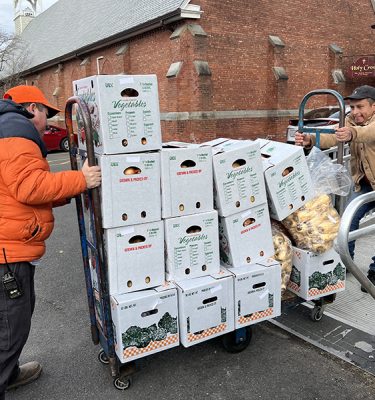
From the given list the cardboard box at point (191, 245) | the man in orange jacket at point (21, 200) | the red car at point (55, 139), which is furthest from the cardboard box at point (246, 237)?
the red car at point (55, 139)

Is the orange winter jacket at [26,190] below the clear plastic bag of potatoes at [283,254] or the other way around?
the other way around

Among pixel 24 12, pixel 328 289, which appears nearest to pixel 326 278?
pixel 328 289

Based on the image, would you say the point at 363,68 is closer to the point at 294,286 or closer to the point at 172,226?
the point at 294,286

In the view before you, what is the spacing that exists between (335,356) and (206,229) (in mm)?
1494

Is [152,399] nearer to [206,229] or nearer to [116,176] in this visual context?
[206,229]

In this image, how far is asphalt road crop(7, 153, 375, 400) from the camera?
116 inches

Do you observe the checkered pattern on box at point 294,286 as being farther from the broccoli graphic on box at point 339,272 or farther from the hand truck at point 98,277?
the hand truck at point 98,277

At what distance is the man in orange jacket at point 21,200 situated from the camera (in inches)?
94.7

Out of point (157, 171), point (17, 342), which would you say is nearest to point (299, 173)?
point (157, 171)

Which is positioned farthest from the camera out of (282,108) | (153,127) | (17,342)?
(282,108)

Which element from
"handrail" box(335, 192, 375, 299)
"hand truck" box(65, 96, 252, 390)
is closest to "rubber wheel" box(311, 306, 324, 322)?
"hand truck" box(65, 96, 252, 390)

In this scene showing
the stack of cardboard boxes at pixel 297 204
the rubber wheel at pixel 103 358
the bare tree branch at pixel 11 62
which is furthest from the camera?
the bare tree branch at pixel 11 62

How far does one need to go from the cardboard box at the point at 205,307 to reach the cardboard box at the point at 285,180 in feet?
2.51

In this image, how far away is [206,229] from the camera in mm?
3082
